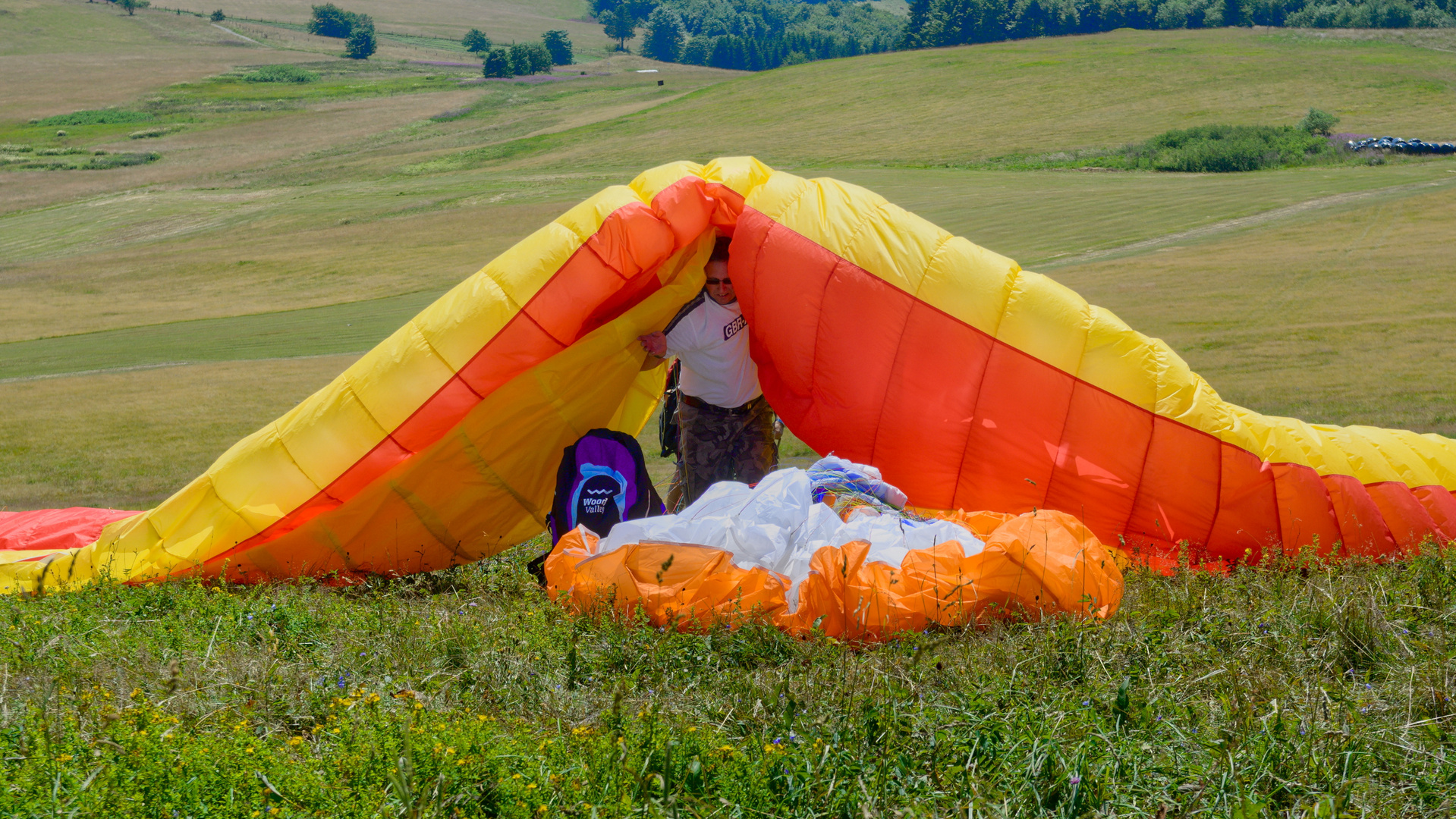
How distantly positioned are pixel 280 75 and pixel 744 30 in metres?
56.7

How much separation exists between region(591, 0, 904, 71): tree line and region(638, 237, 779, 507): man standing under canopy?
7221 centimetres

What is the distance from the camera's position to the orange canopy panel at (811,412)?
15.2 feet

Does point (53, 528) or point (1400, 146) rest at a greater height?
point (1400, 146)

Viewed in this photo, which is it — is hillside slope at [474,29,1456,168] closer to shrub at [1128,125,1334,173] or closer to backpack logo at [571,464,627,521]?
shrub at [1128,125,1334,173]

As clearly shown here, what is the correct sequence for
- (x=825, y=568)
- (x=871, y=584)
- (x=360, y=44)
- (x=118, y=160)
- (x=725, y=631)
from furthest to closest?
1. (x=360, y=44)
2. (x=118, y=160)
3. (x=825, y=568)
4. (x=871, y=584)
5. (x=725, y=631)

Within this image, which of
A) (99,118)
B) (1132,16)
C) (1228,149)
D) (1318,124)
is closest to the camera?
(1228,149)

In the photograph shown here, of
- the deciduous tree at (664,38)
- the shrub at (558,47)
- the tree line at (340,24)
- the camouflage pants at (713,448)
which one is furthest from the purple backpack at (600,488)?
the deciduous tree at (664,38)

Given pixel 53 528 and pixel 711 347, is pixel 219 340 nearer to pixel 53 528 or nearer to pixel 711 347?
pixel 53 528

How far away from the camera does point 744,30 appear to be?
112 meters

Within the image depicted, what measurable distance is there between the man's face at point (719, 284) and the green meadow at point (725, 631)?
1768 millimetres

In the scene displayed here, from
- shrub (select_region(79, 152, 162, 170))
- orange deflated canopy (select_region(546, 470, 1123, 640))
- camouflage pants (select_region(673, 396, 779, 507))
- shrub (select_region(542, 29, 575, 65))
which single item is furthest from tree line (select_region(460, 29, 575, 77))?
orange deflated canopy (select_region(546, 470, 1123, 640))

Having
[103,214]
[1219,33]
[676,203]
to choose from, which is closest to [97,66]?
[103,214]

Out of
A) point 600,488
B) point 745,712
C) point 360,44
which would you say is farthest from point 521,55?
point 745,712

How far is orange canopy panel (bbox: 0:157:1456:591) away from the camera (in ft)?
15.2
